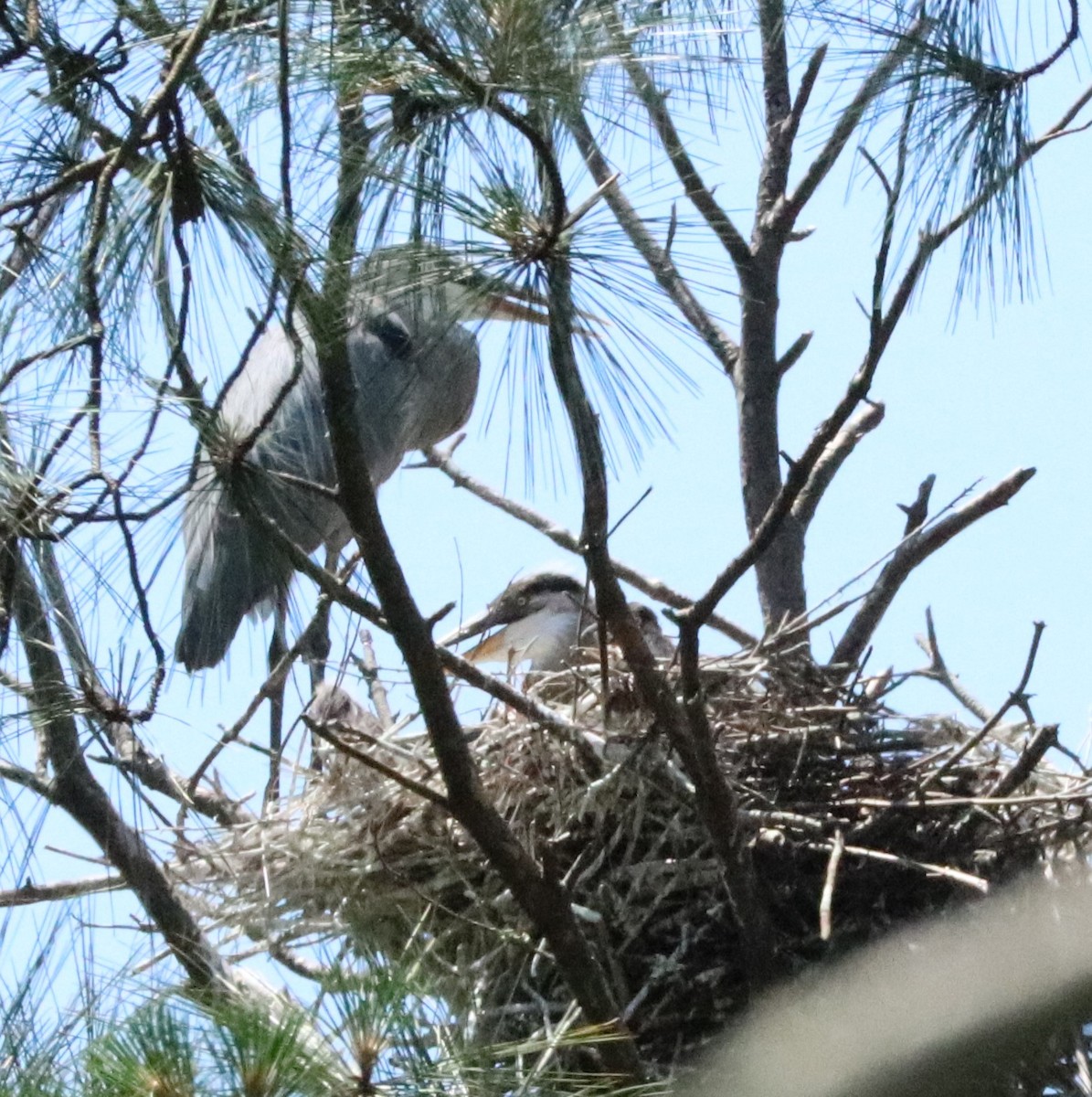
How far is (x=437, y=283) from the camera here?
177cm

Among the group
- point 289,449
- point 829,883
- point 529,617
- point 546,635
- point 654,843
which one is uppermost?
point 289,449

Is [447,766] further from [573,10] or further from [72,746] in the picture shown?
[573,10]

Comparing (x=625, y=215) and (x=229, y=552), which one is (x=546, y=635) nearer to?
(x=229, y=552)

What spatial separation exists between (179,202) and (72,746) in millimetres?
613

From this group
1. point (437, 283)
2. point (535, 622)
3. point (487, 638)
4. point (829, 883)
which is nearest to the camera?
point (437, 283)

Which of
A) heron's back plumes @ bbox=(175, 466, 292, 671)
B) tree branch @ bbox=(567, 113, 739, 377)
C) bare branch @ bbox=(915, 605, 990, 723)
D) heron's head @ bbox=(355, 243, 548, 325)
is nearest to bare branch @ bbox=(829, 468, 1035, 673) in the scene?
bare branch @ bbox=(915, 605, 990, 723)

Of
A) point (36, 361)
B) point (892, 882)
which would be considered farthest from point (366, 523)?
point (892, 882)

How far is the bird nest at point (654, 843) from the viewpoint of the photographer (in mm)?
2328

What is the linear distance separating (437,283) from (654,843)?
0.99 m

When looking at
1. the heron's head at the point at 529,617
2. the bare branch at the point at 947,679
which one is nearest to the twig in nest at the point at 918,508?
the bare branch at the point at 947,679

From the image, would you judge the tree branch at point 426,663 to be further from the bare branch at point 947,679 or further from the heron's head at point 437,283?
the bare branch at point 947,679

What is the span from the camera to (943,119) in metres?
2.01

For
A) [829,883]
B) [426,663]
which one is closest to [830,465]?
[829,883]

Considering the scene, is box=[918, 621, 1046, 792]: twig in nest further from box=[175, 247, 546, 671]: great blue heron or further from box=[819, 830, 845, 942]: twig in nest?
box=[175, 247, 546, 671]: great blue heron
